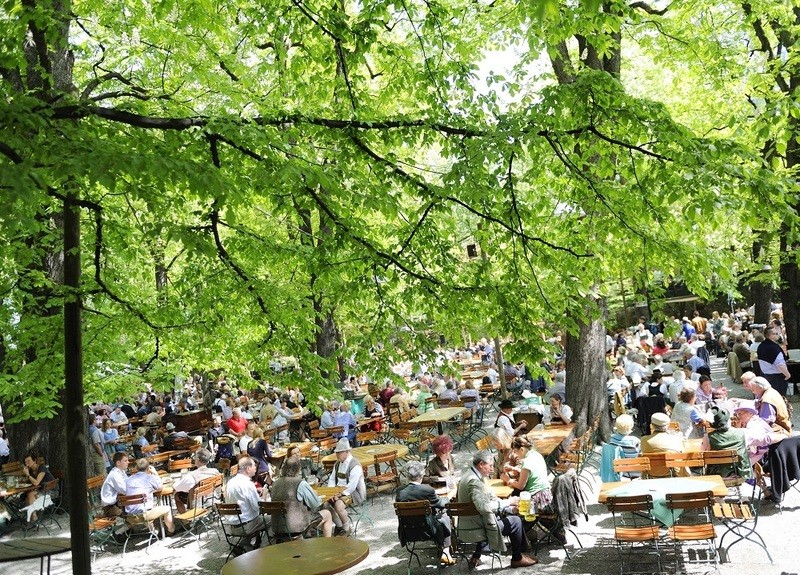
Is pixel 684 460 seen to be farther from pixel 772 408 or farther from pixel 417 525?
pixel 417 525

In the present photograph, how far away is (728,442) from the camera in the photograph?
9.86 meters

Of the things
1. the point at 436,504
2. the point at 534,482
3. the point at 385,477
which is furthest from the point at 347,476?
the point at 534,482

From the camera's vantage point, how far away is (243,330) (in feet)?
33.8

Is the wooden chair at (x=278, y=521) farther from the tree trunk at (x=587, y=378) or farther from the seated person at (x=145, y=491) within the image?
A: the tree trunk at (x=587, y=378)

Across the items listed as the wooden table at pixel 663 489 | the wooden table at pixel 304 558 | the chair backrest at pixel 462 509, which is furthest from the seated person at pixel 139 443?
the wooden table at pixel 663 489

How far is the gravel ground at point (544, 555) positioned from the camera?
8352 mm

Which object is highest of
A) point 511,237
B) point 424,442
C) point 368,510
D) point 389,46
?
point 389,46

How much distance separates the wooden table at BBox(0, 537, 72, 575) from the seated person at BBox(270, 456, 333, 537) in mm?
2835

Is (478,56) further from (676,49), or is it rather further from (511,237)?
(511,237)

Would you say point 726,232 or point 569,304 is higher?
point 726,232

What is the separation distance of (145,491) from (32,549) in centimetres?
451

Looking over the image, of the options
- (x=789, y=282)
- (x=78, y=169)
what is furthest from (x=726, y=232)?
(x=78, y=169)

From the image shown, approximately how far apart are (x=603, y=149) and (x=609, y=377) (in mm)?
12643

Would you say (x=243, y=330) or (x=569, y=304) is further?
(x=243, y=330)
